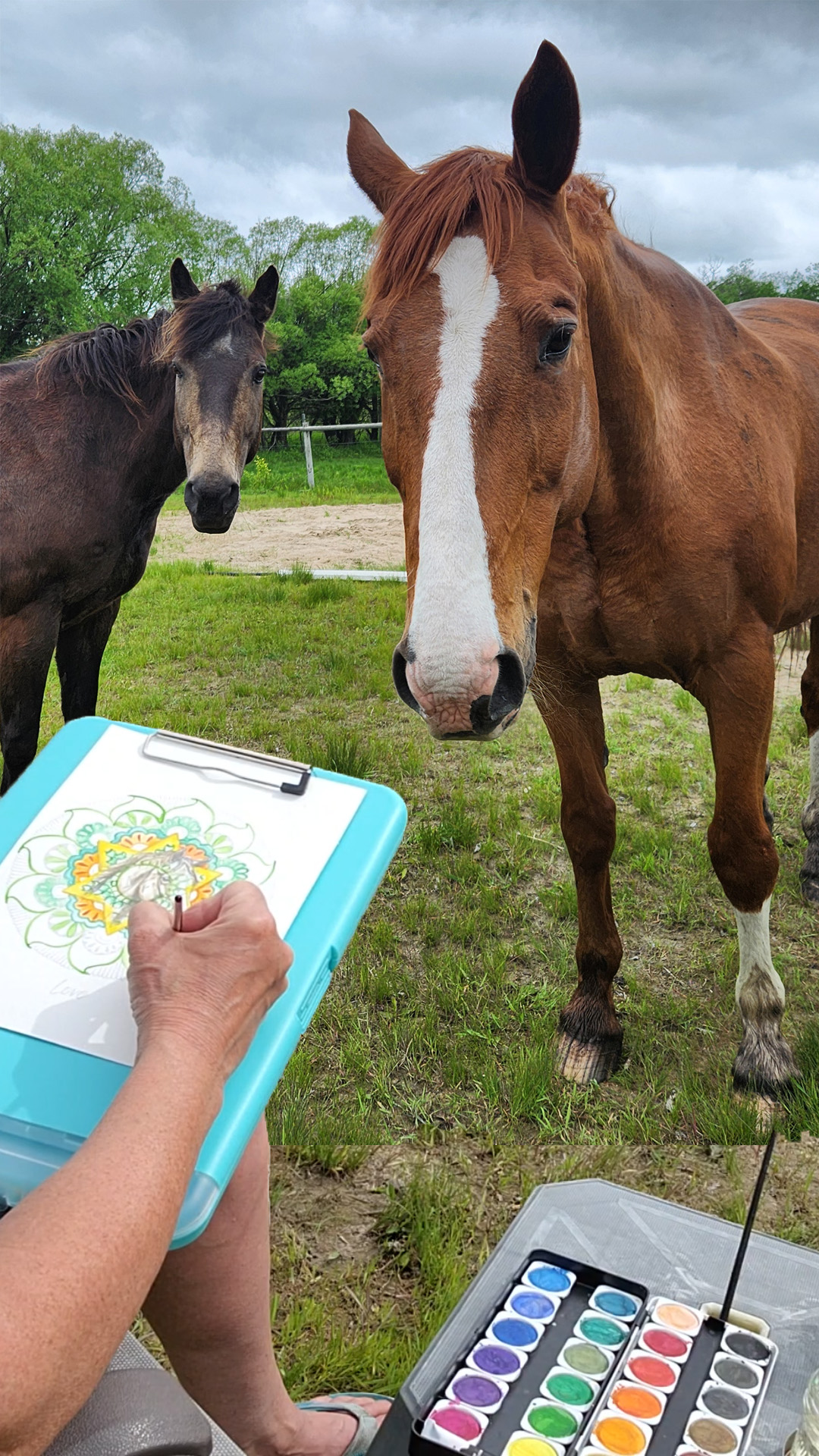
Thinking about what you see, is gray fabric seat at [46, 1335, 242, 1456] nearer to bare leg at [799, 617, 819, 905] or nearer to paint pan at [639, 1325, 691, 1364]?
Answer: paint pan at [639, 1325, 691, 1364]

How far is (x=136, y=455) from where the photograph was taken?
145 inches

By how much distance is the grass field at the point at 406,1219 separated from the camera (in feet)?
5.20

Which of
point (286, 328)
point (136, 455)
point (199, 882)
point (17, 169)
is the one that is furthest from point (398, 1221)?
point (17, 169)

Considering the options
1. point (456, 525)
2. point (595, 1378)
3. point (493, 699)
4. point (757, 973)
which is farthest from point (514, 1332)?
point (757, 973)

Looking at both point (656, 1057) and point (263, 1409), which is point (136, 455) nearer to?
point (656, 1057)

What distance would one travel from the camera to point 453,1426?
3.13 ft

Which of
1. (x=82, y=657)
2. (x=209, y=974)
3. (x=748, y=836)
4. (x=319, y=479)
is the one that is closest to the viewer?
(x=209, y=974)

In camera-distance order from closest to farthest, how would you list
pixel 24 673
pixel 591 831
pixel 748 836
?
1. pixel 748 836
2. pixel 591 831
3. pixel 24 673

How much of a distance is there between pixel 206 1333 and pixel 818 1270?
2.60 feet

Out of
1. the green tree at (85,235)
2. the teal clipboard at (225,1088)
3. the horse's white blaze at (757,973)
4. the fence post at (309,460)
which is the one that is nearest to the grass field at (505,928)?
the horse's white blaze at (757,973)

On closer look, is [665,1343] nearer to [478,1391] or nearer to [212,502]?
[478,1391]

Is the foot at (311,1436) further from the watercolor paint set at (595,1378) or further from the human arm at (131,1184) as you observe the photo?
the human arm at (131,1184)

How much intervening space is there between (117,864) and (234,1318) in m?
0.56

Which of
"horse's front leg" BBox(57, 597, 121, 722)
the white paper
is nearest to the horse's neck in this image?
the white paper
